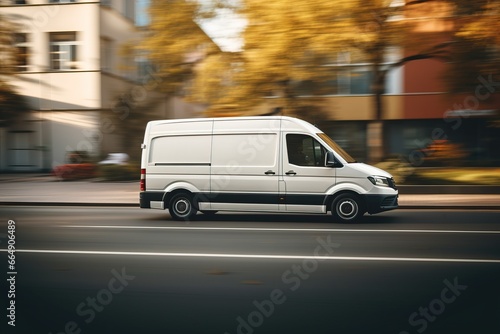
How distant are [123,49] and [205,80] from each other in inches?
144

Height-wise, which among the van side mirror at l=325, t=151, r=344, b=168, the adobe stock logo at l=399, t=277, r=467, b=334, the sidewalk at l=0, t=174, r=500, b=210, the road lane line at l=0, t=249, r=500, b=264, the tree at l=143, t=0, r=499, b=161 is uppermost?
the tree at l=143, t=0, r=499, b=161

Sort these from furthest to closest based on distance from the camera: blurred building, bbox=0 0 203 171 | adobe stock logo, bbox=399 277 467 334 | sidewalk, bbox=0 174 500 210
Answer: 1. blurred building, bbox=0 0 203 171
2. sidewalk, bbox=0 174 500 210
3. adobe stock logo, bbox=399 277 467 334

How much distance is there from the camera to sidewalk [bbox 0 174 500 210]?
14.6 m

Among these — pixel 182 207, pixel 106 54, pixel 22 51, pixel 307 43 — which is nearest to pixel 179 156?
pixel 182 207

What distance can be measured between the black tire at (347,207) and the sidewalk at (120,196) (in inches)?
136

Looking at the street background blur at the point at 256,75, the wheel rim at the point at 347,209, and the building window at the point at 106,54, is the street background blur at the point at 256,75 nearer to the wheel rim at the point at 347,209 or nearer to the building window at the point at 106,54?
the building window at the point at 106,54

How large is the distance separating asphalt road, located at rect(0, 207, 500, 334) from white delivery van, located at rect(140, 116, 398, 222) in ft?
2.63

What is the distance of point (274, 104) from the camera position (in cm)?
1938

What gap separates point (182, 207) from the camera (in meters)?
11.6

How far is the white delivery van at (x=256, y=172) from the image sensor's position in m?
10.9

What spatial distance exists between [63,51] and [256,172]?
2110cm

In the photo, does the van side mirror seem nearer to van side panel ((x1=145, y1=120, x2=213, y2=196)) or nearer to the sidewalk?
van side panel ((x1=145, y1=120, x2=213, y2=196))

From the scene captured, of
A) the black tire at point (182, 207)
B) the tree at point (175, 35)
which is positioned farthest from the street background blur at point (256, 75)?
the black tire at point (182, 207)

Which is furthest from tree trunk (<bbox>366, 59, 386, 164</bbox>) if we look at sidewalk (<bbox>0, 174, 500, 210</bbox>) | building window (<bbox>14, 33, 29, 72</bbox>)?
building window (<bbox>14, 33, 29, 72</bbox>)
